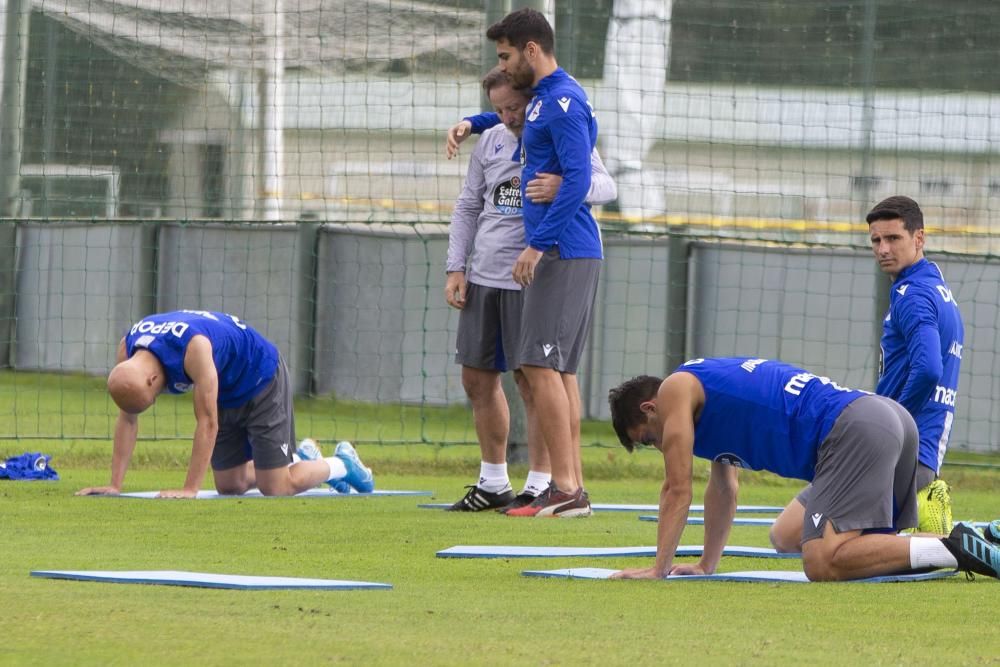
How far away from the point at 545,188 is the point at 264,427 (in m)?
1.92

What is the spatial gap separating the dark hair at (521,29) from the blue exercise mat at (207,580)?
3.14m

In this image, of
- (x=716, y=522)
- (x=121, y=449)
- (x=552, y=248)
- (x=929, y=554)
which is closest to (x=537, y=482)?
(x=552, y=248)

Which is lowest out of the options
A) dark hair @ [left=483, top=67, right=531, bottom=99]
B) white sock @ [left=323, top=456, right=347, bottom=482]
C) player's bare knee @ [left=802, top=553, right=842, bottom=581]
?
white sock @ [left=323, top=456, right=347, bottom=482]

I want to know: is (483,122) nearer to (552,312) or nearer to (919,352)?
(552,312)

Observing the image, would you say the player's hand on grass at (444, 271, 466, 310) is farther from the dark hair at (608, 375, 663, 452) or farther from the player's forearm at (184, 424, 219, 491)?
the dark hair at (608, 375, 663, 452)

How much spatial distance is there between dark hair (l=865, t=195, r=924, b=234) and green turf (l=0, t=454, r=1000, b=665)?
1377 millimetres

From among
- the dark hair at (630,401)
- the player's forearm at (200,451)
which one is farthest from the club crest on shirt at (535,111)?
the dark hair at (630,401)

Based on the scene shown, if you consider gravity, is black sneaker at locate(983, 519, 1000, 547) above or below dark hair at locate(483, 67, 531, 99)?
below

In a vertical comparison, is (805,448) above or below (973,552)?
above

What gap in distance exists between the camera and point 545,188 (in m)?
7.89

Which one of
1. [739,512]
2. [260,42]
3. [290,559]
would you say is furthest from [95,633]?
[260,42]

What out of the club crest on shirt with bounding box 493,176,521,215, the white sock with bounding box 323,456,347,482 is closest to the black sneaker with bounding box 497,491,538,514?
the white sock with bounding box 323,456,347,482

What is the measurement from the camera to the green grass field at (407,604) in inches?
163

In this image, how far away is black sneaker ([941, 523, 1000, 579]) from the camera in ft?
18.5
